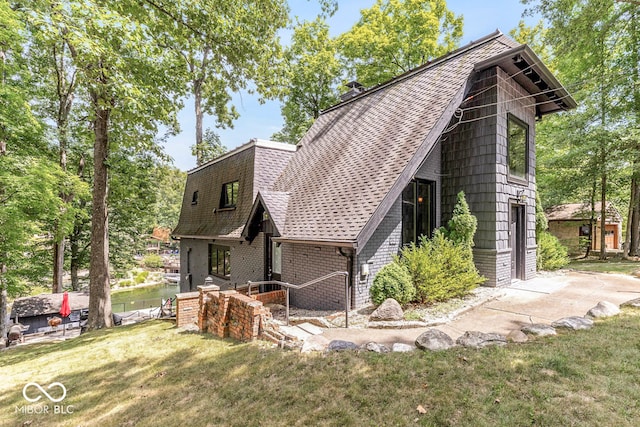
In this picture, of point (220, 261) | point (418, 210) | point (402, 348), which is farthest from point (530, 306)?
point (220, 261)

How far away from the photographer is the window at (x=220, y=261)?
12305 mm

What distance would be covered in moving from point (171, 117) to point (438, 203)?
28.5 ft

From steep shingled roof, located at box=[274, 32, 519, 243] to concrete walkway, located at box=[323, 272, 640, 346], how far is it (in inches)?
75.7

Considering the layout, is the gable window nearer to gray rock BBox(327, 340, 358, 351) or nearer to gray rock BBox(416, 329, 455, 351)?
gray rock BBox(416, 329, 455, 351)

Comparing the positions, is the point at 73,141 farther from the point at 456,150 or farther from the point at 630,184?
the point at 630,184

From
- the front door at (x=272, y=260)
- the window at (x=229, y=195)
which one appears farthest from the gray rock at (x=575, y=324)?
the window at (x=229, y=195)

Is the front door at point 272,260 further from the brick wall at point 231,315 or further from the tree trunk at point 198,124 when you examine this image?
the tree trunk at point 198,124

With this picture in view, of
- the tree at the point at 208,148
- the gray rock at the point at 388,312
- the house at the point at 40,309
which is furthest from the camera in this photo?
the tree at the point at 208,148

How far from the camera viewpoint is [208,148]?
2097 cm

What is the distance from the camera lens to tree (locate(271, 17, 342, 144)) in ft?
68.2

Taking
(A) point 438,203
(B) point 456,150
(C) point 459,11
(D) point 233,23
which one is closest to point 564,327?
(A) point 438,203

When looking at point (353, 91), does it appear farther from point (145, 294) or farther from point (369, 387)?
point (145, 294)

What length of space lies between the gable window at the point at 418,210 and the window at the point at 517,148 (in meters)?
2.46

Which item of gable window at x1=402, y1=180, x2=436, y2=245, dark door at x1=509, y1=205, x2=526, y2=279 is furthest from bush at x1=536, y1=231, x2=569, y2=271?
gable window at x1=402, y1=180, x2=436, y2=245
